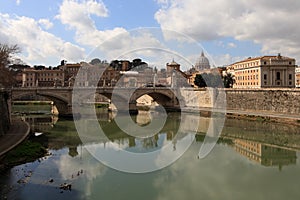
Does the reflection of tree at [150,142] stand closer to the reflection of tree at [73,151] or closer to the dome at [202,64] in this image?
the reflection of tree at [73,151]

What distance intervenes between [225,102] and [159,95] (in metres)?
8.32

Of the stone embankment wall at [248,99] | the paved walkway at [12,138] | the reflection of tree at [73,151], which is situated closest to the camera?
the paved walkway at [12,138]

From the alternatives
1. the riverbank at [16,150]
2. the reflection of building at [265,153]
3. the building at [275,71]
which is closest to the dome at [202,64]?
the building at [275,71]

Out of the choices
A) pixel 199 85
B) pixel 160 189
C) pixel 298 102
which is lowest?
pixel 160 189

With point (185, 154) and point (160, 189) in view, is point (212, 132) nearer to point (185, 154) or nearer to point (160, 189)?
point (185, 154)

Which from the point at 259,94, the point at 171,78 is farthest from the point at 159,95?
the point at 259,94

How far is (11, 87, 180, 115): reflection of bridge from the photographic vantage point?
2430cm

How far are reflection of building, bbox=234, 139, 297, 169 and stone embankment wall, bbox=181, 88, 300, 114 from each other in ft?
32.4

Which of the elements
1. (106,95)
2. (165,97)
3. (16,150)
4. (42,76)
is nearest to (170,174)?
(16,150)

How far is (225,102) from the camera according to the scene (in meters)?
30.1

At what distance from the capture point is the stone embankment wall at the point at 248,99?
75.7 feet

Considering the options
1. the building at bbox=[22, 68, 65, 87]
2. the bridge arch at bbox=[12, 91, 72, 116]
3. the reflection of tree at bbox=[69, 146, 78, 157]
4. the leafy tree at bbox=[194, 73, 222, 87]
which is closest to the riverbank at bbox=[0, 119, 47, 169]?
the reflection of tree at bbox=[69, 146, 78, 157]

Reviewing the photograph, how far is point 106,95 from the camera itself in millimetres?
30297

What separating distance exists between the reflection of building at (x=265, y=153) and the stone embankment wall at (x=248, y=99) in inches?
389
